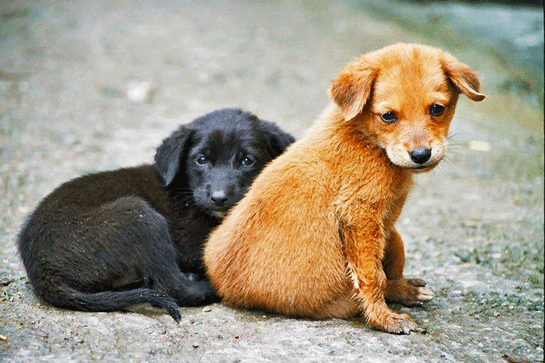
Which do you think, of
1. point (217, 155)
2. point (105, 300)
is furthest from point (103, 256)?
point (217, 155)

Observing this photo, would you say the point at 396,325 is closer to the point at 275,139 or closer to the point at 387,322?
the point at 387,322

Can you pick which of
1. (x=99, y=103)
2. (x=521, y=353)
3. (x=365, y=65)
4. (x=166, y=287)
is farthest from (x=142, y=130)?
(x=521, y=353)

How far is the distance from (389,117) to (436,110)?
28 cm

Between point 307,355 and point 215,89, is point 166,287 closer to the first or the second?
point 307,355

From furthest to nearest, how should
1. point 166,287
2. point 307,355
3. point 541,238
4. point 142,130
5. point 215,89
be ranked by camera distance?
point 215,89
point 142,130
point 541,238
point 166,287
point 307,355

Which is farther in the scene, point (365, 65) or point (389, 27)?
point (389, 27)

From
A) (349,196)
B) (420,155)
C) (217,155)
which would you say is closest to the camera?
(420,155)

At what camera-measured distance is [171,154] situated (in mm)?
5203

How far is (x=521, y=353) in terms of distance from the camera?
4.06 m

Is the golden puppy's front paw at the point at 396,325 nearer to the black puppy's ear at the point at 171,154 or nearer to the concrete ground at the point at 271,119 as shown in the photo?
the concrete ground at the point at 271,119

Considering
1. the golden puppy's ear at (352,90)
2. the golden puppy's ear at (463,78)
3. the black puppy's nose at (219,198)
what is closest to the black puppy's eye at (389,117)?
the golden puppy's ear at (352,90)

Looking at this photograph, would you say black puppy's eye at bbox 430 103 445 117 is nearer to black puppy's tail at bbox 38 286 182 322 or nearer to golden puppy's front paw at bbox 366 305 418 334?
golden puppy's front paw at bbox 366 305 418 334

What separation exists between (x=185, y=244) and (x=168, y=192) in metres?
0.48

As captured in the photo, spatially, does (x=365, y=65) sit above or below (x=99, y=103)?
above
